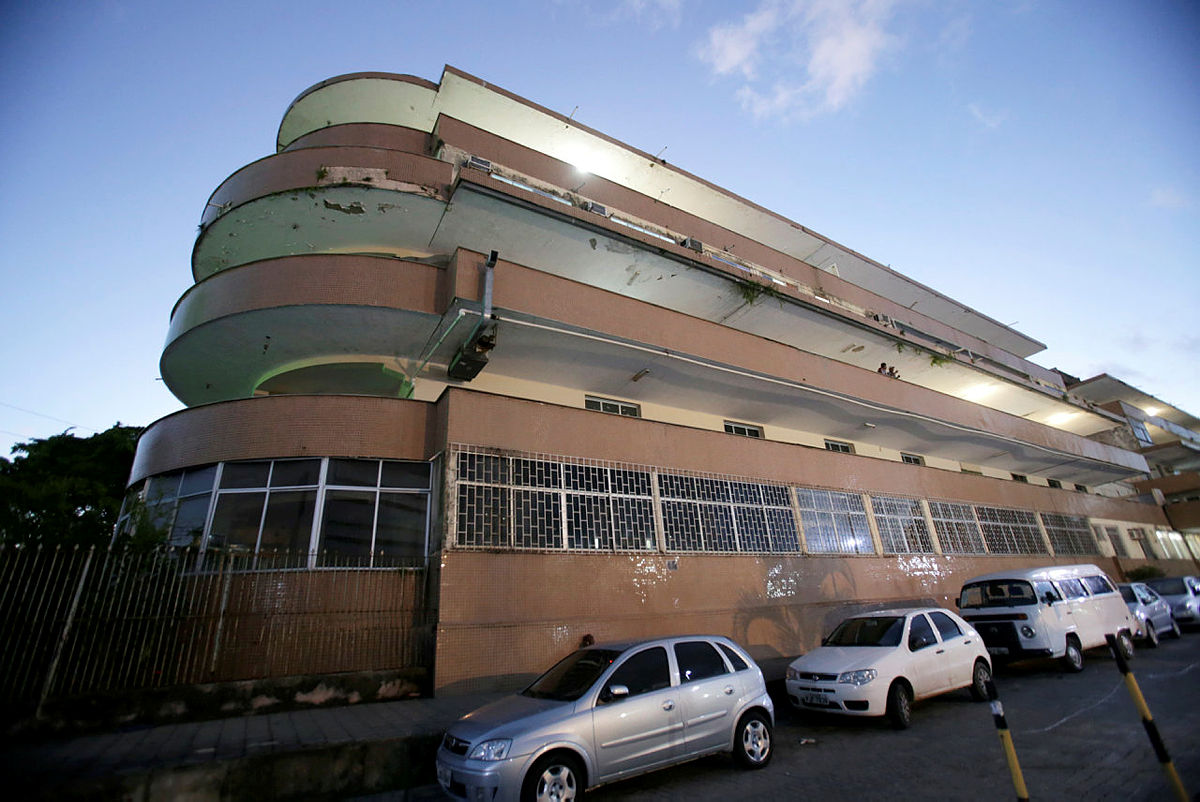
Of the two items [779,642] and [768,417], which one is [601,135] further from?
[779,642]

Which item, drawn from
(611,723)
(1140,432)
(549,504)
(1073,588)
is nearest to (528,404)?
(549,504)

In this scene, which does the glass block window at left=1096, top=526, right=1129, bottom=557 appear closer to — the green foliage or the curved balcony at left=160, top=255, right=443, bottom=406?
the green foliage

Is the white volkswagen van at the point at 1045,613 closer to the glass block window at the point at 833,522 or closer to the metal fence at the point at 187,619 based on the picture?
the glass block window at the point at 833,522

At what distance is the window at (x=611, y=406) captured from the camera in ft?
44.5

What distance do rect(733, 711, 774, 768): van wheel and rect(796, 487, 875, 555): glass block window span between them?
26.4ft

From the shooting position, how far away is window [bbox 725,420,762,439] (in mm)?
15734

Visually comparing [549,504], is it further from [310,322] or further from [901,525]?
[901,525]

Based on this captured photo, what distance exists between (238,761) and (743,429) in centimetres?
1351

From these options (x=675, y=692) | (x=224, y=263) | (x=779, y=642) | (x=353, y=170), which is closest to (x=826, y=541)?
(x=779, y=642)

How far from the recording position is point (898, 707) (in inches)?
282

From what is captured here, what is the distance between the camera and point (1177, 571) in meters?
27.8

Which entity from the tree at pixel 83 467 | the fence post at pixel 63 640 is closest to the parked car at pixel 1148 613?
the fence post at pixel 63 640

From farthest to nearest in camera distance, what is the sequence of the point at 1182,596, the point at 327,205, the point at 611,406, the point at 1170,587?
the point at 1170,587 < the point at 1182,596 < the point at 611,406 < the point at 327,205

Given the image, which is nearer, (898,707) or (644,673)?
(644,673)
